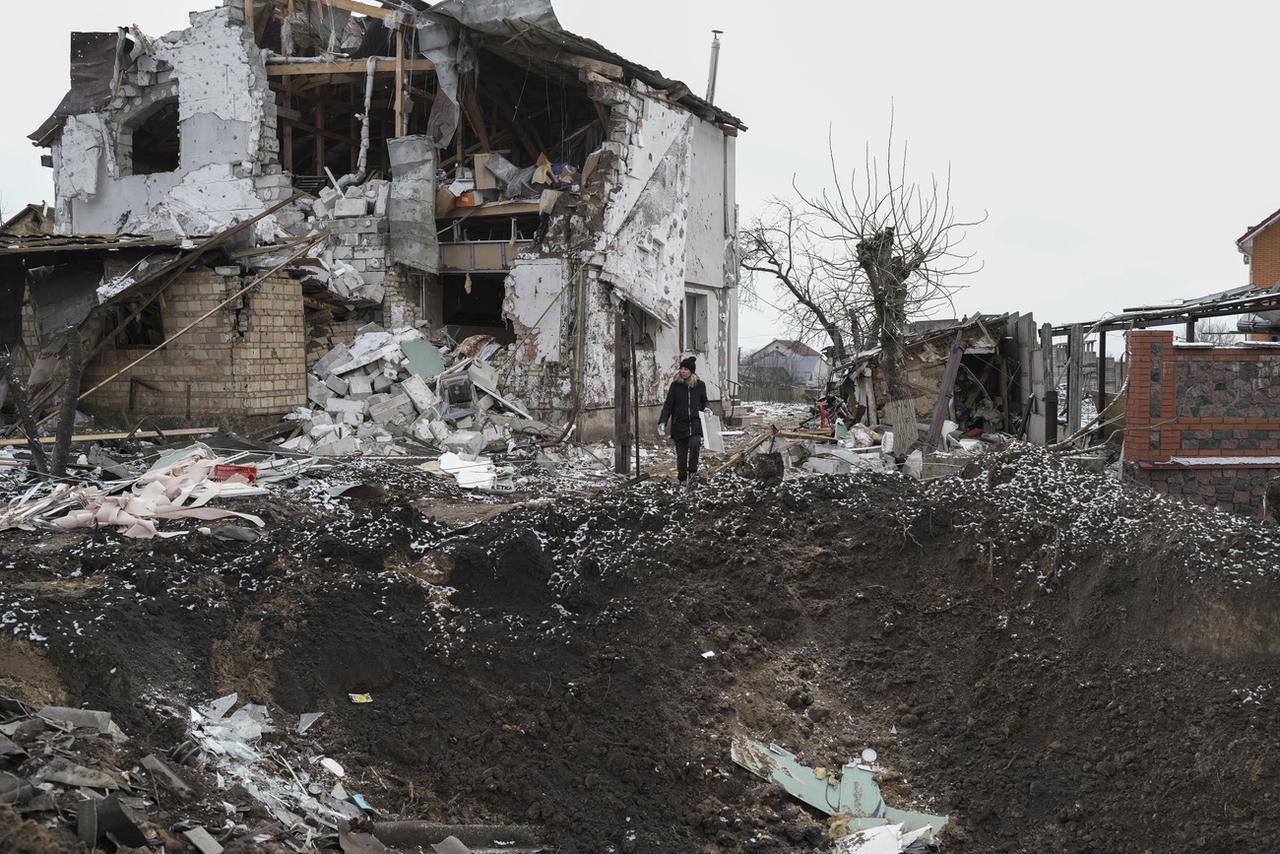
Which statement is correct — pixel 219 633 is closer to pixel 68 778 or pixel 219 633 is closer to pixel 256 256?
pixel 68 778

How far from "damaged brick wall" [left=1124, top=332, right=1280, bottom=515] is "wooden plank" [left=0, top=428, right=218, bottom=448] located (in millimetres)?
11079

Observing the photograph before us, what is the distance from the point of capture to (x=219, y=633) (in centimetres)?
564

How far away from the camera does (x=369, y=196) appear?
1691cm

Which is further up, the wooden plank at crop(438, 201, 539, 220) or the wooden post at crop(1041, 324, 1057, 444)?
the wooden plank at crop(438, 201, 539, 220)

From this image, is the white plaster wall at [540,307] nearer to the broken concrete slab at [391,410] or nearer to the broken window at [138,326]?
the broken concrete slab at [391,410]

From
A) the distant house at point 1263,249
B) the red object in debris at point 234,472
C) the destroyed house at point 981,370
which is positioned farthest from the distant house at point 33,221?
the distant house at point 1263,249

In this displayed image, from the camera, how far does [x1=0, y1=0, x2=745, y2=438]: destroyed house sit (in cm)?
1436

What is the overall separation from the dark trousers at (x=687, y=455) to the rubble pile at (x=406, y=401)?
12.6 ft

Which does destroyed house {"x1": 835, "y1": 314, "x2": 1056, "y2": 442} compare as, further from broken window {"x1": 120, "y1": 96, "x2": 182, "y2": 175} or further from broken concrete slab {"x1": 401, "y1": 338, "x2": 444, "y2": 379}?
broken window {"x1": 120, "y1": 96, "x2": 182, "y2": 175}

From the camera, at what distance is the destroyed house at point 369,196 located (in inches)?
565

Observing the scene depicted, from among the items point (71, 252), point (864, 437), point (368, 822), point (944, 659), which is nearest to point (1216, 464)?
point (944, 659)

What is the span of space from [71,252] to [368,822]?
11.8m

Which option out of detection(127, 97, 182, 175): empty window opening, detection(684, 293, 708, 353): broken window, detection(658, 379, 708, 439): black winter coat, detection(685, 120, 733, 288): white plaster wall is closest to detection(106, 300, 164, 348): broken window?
detection(127, 97, 182, 175): empty window opening

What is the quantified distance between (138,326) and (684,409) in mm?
Result: 8576
